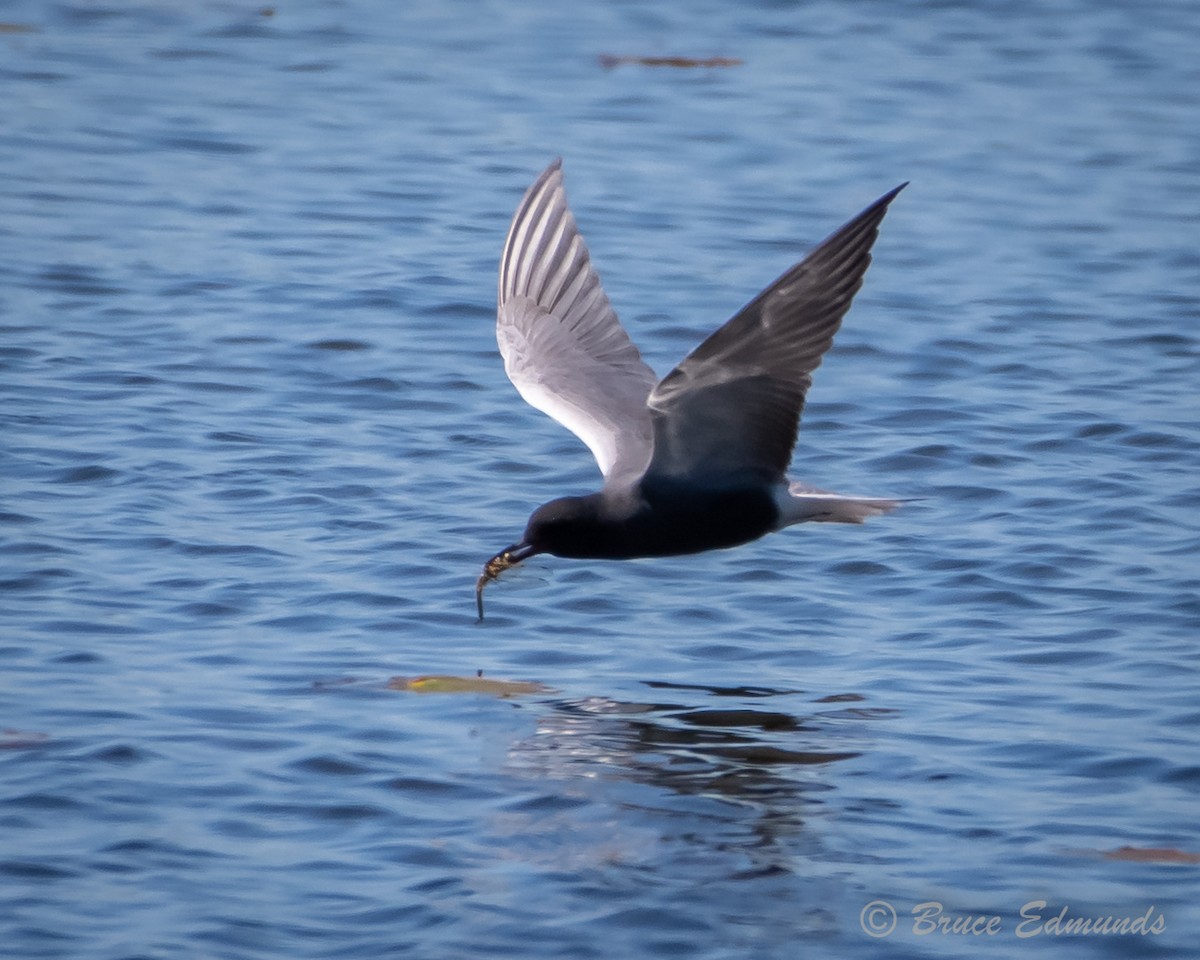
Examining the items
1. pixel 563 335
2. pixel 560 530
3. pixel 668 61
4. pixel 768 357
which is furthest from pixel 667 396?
pixel 668 61

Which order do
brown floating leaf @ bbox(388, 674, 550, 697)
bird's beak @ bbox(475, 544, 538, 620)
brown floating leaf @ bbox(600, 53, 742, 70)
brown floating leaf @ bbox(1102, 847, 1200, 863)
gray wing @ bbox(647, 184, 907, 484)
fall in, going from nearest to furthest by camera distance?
brown floating leaf @ bbox(1102, 847, 1200, 863) → gray wing @ bbox(647, 184, 907, 484) → brown floating leaf @ bbox(388, 674, 550, 697) → bird's beak @ bbox(475, 544, 538, 620) → brown floating leaf @ bbox(600, 53, 742, 70)

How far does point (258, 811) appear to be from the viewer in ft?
19.7

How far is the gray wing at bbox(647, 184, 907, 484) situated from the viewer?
6.27 meters

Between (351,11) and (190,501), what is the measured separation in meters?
10.0

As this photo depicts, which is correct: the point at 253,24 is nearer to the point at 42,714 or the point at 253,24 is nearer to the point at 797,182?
the point at 797,182

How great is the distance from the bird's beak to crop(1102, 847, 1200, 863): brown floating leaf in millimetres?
2220

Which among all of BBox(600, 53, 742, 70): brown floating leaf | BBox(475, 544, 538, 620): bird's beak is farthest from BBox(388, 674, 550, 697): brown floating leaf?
BBox(600, 53, 742, 70): brown floating leaf

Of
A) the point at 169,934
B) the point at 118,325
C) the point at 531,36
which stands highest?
the point at 531,36

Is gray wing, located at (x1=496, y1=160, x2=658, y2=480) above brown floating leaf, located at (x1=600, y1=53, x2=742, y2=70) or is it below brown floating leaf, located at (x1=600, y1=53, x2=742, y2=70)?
below

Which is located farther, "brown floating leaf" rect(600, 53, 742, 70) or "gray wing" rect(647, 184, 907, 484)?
"brown floating leaf" rect(600, 53, 742, 70)

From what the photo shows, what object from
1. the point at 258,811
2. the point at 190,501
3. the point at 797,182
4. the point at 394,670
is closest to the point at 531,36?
the point at 797,182

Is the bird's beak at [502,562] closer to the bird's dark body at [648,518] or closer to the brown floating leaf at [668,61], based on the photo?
the bird's dark body at [648,518]

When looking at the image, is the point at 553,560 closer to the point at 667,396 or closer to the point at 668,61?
the point at 667,396

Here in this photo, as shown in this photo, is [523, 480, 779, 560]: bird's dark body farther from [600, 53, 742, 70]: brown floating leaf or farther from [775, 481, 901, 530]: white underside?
[600, 53, 742, 70]: brown floating leaf
